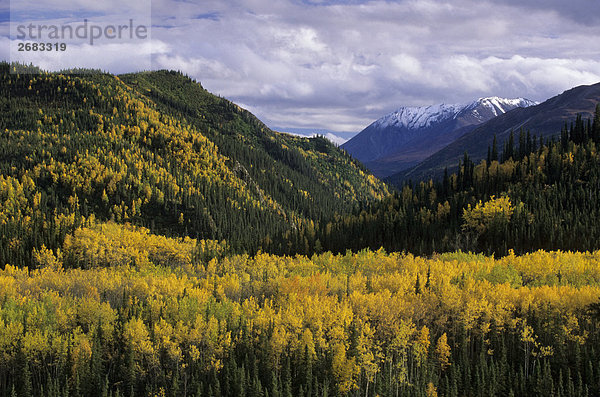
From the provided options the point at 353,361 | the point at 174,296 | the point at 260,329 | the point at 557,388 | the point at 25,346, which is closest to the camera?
the point at 557,388

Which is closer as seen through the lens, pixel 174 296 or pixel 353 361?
pixel 353 361

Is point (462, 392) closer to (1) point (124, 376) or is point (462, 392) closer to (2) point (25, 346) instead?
(1) point (124, 376)

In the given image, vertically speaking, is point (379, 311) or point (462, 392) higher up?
point (379, 311)

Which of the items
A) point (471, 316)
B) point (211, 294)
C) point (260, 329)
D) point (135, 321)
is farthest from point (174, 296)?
point (471, 316)

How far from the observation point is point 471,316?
12788 centimetres

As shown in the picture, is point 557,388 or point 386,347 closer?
point 557,388

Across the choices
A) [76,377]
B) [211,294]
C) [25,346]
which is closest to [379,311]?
[211,294]

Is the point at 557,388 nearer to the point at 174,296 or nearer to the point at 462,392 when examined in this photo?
the point at 462,392

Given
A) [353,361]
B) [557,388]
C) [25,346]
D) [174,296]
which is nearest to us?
[557,388]

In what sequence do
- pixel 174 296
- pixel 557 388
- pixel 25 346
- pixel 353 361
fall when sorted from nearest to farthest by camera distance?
1. pixel 557 388
2. pixel 353 361
3. pixel 25 346
4. pixel 174 296

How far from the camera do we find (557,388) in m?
105

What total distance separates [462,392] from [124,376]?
78.1m

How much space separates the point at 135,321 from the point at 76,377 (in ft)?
68.3

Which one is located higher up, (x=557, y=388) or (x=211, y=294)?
(x=211, y=294)
